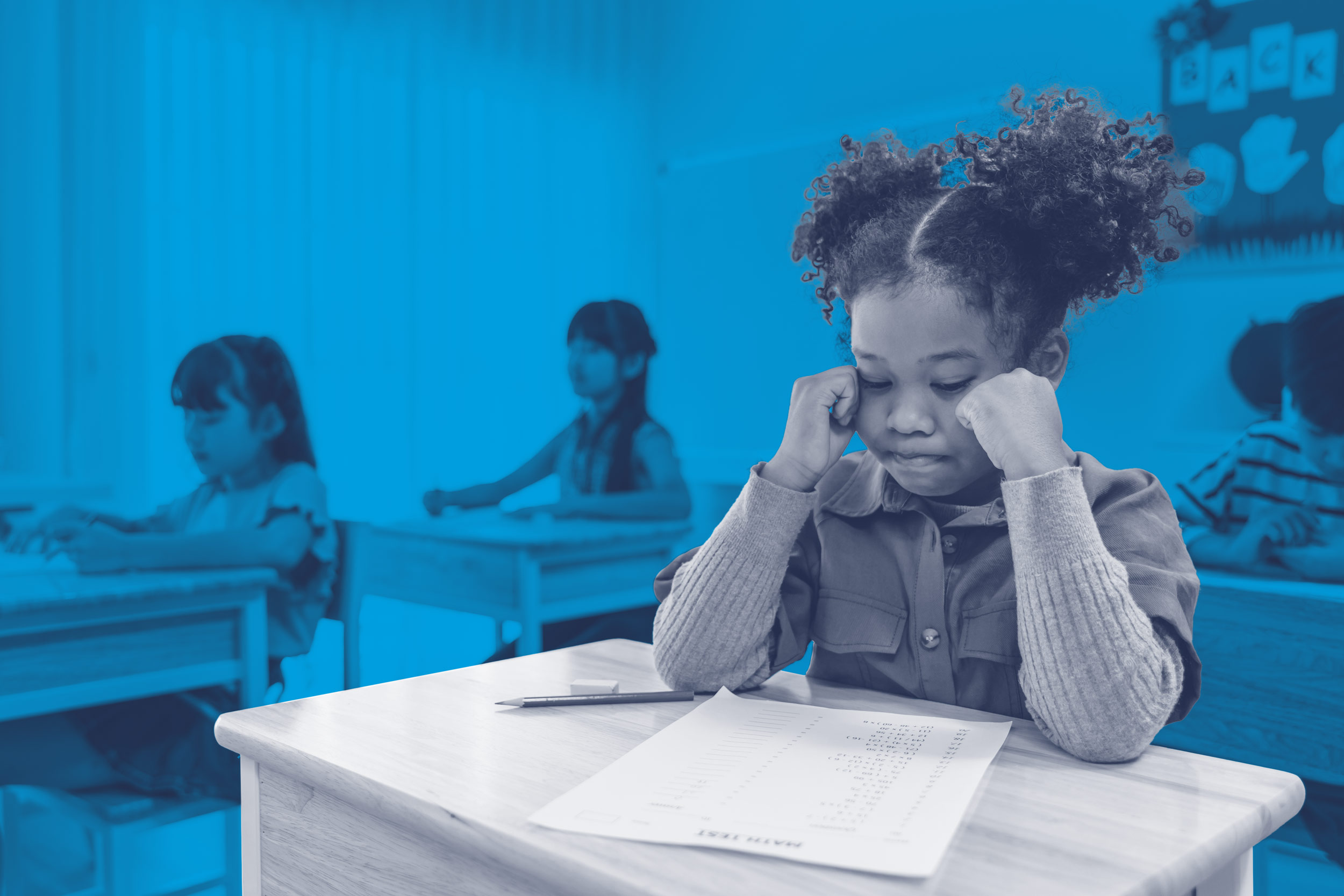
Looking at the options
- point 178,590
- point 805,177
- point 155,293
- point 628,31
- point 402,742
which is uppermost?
point 628,31

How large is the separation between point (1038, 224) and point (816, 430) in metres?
0.28

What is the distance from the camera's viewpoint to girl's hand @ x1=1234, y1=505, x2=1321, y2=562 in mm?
1819

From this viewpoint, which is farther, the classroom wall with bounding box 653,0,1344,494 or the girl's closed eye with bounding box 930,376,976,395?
the classroom wall with bounding box 653,0,1344,494

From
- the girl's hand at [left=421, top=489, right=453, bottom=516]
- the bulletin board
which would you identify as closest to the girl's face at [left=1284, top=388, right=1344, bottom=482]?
the bulletin board

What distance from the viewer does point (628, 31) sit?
2736 millimetres

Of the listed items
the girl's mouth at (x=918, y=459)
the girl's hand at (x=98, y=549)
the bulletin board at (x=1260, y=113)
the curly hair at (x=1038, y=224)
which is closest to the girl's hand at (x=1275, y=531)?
the bulletin board at (x=1260, y=113)

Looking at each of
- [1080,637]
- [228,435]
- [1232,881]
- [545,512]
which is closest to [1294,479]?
[1080,637]

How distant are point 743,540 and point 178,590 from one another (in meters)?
1.23

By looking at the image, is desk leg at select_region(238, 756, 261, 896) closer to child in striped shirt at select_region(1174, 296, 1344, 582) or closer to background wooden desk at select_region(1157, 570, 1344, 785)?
background wooden desk at select_region(1157, 570, 1344, 785)

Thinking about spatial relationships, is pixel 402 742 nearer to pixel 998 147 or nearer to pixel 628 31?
pixel 998 147

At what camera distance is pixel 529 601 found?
2258 millimetres

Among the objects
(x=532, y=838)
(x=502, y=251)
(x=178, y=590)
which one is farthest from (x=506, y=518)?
(x=532, y=838)

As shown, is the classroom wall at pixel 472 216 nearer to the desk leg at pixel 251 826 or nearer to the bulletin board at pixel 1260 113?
the bulletin board at pixel 1260 113

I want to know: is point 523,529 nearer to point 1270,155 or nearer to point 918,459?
point 918,459
